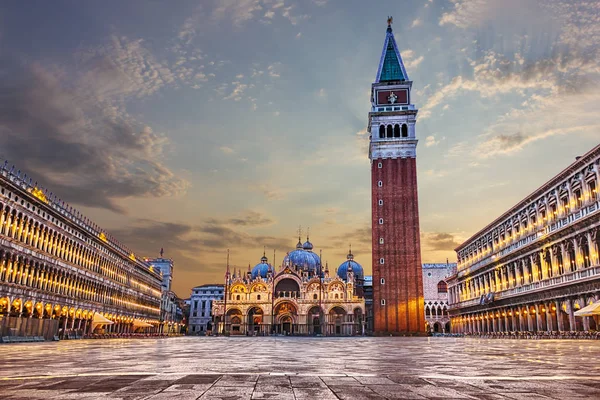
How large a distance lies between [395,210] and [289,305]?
113 ft

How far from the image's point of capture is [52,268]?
46719 mm

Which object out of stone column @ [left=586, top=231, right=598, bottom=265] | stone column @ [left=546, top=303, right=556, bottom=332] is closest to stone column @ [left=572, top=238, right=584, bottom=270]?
stone column @ [left=586, top=231, right=598, bottom=265]

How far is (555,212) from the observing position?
1721 inches

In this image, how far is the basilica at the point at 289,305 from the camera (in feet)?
307

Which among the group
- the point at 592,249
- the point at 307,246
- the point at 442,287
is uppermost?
the point at 307,246

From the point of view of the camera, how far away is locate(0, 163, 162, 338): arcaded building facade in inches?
1473

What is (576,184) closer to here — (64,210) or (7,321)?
(7,321)

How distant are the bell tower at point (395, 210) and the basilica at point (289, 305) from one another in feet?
64.1

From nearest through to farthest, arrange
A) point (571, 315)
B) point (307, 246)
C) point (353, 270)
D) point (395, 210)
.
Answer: point (571, 315) < point (395, 210) < point (353, 270) < point (307, 246)

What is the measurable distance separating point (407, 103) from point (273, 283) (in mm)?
43455

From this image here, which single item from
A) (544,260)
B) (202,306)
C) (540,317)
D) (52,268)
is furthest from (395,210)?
(202,306)

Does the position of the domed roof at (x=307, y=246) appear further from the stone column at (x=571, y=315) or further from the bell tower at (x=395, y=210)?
the stone column at (x=571, y=315)

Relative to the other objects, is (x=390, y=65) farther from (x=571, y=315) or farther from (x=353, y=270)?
(x=571, y=315)

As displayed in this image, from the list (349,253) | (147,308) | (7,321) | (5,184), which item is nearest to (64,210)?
(5,184)
